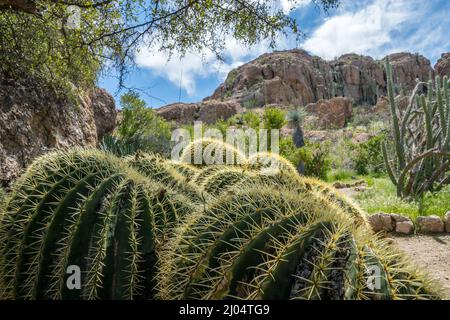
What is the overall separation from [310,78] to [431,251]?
2419 inches

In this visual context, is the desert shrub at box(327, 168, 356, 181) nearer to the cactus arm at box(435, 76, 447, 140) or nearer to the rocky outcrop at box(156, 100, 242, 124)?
the cactus arm at box(435, 76, 447, 140)

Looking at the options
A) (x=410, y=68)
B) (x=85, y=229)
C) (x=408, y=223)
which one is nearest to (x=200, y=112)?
(x=408, y=223)

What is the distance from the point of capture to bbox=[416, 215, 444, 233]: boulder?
19.4 feet

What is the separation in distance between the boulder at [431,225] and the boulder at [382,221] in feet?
1.39

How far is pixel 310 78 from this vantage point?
209 feet

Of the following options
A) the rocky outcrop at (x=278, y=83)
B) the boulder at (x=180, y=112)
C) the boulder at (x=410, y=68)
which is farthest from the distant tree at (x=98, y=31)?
the boulder at (x=410, y=68)

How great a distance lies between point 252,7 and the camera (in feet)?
15.2

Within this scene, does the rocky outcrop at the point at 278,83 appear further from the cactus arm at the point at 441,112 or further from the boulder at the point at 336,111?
the cactus arm at the point at 441,112

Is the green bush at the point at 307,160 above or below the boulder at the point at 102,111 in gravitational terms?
below

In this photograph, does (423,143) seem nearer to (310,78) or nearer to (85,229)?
(85,229)

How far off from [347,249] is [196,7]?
12.6 ft

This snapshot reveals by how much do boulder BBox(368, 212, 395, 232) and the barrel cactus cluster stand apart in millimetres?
4137

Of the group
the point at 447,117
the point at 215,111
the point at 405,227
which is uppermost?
the point at 215,111

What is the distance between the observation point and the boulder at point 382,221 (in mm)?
5953
